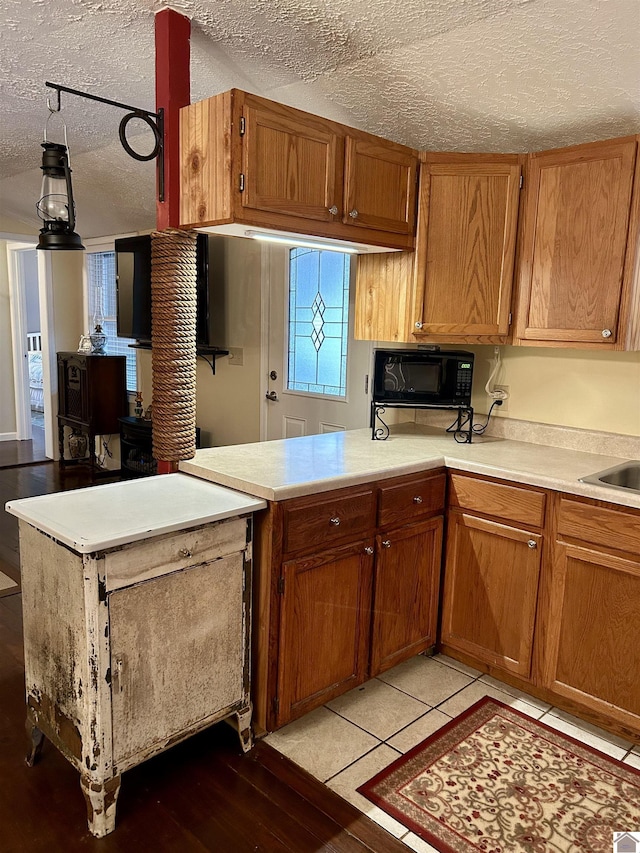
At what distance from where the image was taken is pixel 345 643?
7.55 ft

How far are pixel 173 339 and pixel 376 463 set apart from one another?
877 mm

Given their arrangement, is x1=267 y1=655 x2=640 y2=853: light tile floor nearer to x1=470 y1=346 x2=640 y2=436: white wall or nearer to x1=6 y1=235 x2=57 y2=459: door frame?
x1=470 y1=346 x2=640 y2=436: white wall

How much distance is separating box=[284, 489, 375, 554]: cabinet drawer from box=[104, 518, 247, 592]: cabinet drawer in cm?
17

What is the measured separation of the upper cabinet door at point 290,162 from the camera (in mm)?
1928

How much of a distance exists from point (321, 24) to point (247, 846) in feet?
8.00

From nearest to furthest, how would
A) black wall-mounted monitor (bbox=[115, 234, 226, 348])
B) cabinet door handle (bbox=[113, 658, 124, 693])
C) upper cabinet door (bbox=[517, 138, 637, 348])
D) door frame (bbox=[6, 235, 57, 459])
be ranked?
cabinet door handle (bbox=[113, 658, 124, 693]) → upper cabinet door (bbox=[517, 138, 637, 348]) → black wall-mounted monitor (bbox=[115, 234, 226, 348]) → door frame (bbox=[6, 235, 57, 459])

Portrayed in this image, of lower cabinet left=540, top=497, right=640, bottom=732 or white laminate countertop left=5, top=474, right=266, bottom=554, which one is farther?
lower cabinet left=540, top=497, right=640, bottom=732

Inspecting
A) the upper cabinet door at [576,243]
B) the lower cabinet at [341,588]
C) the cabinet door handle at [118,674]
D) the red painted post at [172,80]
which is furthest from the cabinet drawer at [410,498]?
the red painted post at [172,80]

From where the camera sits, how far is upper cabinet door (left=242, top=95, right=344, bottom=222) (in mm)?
1928

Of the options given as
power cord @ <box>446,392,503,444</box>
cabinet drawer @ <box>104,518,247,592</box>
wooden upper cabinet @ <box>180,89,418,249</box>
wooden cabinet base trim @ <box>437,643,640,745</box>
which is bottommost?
wooden cabinet base trim @ <box>437,643,640,745</box>

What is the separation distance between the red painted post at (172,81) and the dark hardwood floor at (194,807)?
5.89 ft

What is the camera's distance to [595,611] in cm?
222

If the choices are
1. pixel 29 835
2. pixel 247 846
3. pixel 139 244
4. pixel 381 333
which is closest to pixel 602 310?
pixel 381 333

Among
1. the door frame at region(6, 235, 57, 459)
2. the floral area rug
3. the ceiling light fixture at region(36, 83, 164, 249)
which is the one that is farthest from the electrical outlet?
the door frame at region(6, 235, 57, 459)
